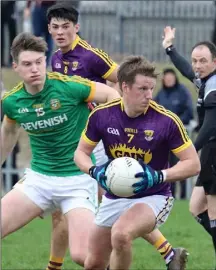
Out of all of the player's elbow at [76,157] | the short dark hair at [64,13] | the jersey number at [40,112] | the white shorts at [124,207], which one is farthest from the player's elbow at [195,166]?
the short dark hair at [64,13]

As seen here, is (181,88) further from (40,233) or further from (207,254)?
(207,254)

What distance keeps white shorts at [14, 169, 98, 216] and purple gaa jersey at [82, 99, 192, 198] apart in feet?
1.68

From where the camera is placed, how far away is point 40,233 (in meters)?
13.0

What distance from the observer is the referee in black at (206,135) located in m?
9.15

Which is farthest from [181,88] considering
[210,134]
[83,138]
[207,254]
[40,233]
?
[83,138]

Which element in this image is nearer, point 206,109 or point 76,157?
point 76,157

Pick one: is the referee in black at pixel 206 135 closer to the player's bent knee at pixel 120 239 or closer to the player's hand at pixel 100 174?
the player's hand at pixel 100 174

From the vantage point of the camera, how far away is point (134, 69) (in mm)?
7656

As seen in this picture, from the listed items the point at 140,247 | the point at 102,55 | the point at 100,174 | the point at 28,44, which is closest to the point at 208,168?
the point at 102,55

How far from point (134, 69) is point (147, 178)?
0.88m

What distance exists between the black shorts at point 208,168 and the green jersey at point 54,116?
136cm

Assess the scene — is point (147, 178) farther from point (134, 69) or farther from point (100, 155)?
point (100, 155)

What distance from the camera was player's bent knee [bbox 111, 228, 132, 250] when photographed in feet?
24.4

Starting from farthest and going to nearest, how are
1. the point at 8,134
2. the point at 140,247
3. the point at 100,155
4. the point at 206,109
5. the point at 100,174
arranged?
the point at 140,247 → the point at 100,155 → the point at 206,109 → the point at 8,134 → the point at 100,174
